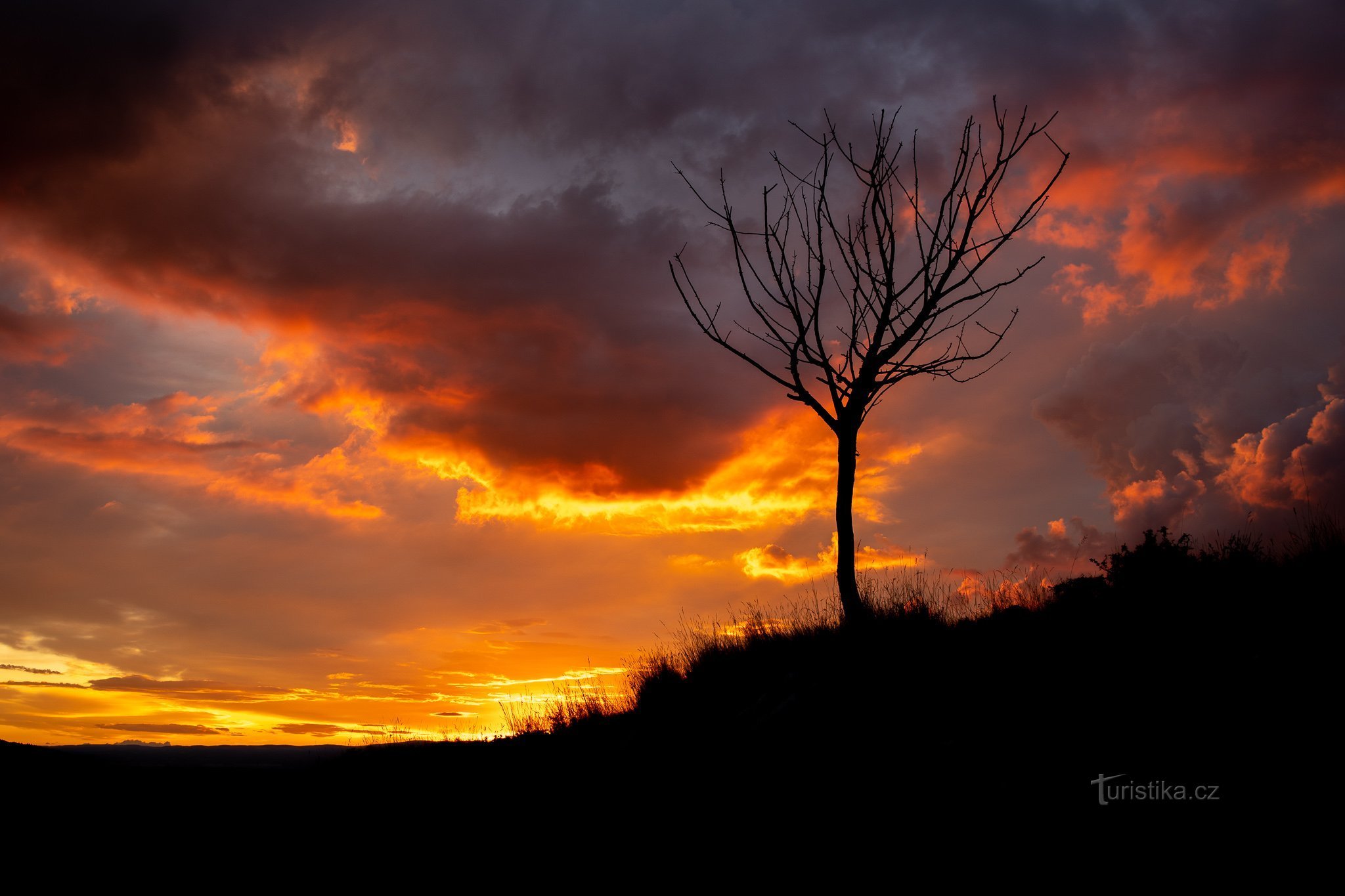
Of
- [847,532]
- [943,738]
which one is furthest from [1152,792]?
[847,532]

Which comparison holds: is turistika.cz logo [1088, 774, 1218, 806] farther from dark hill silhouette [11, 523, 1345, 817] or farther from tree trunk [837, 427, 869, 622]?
tree trunk [837, 427, 869, 622]

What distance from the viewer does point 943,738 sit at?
5.07m

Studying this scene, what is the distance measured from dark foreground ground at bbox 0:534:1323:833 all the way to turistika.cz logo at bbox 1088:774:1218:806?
0.5 inches

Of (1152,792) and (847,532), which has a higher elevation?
(847,532)

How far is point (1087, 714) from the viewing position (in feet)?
16.0

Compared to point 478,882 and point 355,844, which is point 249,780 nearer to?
point 355,844

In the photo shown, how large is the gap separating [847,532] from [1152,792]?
502cm

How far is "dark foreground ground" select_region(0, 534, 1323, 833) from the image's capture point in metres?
4.14

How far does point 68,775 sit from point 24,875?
228 cm

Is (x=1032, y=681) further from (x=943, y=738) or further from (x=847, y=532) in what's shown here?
(x=847, y=532)

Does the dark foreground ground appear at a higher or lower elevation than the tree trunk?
lower

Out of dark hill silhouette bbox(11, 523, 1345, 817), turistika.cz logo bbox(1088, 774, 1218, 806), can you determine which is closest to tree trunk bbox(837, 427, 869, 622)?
dark hill silhouette bbox(11, 523, 1345, 817)

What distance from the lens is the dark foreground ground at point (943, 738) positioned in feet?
13.6

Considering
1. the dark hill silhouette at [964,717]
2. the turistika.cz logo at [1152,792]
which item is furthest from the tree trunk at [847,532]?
the turistika.cz logo at [1152,792]
